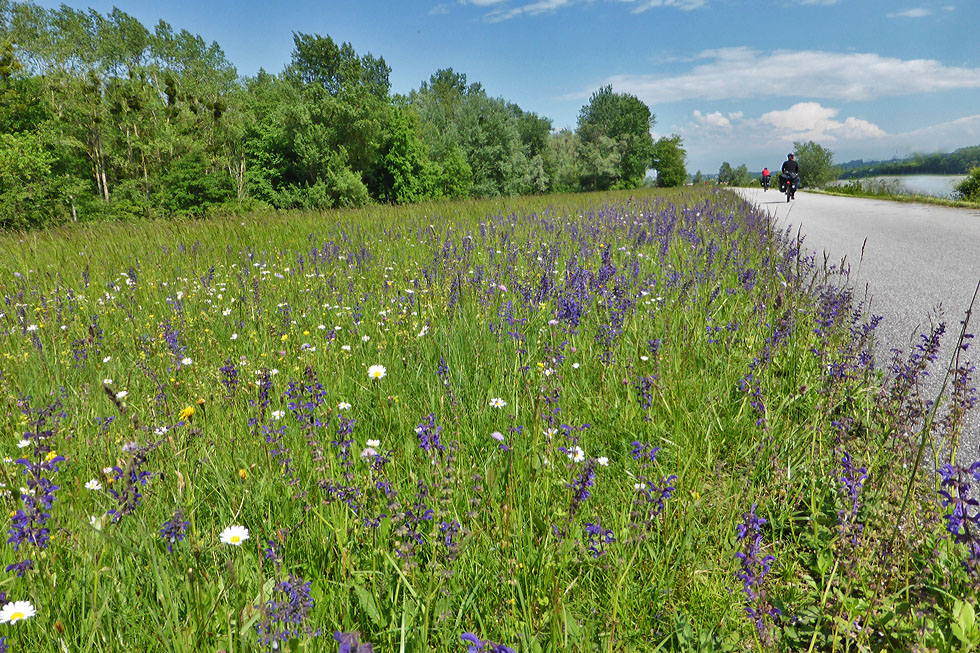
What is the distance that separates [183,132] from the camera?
32.1 metres

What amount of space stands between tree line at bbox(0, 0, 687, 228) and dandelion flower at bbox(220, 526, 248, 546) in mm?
20494

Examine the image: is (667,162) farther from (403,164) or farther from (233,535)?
(233,535)

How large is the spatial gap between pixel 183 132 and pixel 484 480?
38.8 m

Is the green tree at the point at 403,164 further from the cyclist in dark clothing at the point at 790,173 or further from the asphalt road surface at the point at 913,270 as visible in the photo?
the asphalt road surface at the point at 913,270

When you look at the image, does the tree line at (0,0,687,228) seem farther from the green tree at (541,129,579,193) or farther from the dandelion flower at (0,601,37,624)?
the dandelion flower at (0,601,37,624)

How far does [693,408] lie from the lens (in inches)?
102

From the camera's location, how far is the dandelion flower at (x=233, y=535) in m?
1.47

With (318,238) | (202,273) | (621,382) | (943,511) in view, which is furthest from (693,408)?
(318,238)

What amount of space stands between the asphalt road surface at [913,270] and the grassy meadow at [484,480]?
2.14 feet

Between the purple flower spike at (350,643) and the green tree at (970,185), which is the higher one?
the green tree at (970,185)

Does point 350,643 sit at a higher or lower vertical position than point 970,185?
lower

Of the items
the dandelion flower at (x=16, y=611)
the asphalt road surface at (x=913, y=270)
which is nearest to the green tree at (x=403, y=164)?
the asphalt road surface at (x=913, y=270)

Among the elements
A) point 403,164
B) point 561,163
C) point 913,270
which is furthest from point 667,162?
point 913,270

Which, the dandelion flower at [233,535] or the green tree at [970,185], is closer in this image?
the dandelion flower at [233,535]
